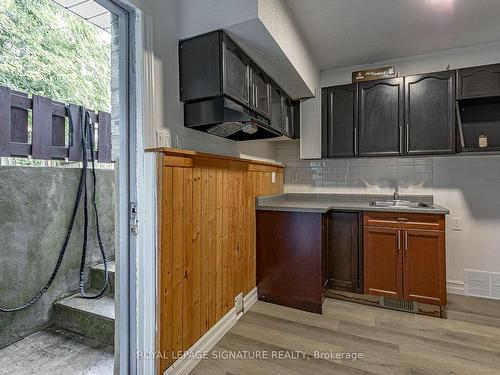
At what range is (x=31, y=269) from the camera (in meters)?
1.94

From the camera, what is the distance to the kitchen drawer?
239 centimetres

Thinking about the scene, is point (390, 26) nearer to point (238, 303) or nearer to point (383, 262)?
point (383, 262)

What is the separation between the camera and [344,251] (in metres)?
2.73

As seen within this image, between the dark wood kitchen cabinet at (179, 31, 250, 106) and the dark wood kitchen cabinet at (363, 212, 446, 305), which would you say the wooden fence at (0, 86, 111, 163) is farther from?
the dark wood kitchen cabinet at (363, 212, 446, 305)

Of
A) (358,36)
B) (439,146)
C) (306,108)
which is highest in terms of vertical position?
(358,36)

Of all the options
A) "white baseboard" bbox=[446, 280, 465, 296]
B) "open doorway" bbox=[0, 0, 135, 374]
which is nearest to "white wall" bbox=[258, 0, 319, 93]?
"open doorway" bbox=[0, 0, 135, 374]

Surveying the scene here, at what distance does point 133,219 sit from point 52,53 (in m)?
1.42

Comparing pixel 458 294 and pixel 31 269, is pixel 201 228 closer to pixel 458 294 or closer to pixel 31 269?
pixel 31 269

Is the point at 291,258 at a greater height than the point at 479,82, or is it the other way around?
the point at 479,82

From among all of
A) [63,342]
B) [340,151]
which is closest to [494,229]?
[340,151]

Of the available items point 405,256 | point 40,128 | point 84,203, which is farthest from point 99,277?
point 405,256

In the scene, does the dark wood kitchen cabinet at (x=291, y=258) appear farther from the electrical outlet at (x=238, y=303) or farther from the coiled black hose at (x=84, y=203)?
the coiled black hose at (x=84, y=203)

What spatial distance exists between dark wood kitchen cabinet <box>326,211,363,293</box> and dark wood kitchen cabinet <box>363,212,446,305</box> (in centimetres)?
7

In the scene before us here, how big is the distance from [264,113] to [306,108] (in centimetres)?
111
